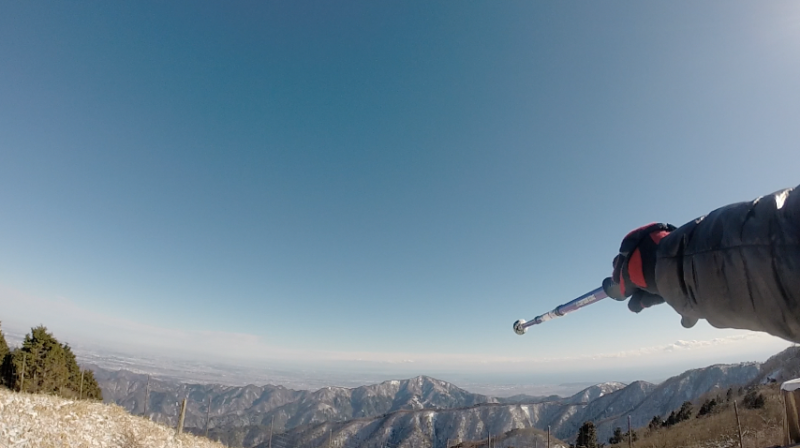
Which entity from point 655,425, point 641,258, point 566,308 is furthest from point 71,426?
point 655,425

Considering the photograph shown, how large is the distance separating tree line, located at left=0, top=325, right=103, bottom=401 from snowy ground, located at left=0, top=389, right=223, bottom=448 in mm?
21060

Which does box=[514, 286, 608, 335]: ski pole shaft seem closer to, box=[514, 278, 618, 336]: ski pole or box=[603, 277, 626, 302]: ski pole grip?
box=[514, 278, 618, 336]: ski pole

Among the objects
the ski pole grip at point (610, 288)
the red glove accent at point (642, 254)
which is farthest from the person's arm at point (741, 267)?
the ski pole grip at point (610, 288)

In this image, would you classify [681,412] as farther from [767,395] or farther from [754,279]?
[754,279]

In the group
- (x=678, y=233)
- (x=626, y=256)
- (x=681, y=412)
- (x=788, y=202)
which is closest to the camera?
(x=788, y=202)

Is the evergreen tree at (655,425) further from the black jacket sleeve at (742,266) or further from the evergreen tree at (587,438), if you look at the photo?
the black jacket sleeve at (742,266)

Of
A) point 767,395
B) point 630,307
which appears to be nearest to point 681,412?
point 767,395

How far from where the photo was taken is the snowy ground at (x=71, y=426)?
18.1m

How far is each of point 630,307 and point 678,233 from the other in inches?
75.3

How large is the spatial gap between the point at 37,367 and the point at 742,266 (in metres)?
60.3

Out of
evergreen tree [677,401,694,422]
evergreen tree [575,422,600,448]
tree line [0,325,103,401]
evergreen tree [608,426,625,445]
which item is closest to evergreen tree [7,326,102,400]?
tree line [0,325,103,401]

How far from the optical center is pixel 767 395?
36781mm

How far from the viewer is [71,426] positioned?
20.5 m

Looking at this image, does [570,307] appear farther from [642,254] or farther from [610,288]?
[642,254]
